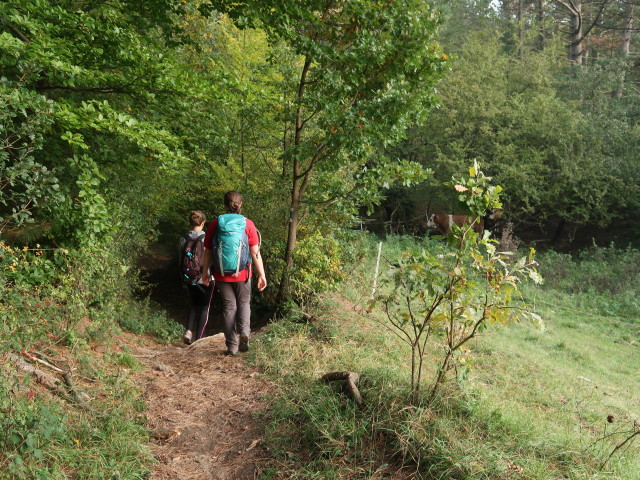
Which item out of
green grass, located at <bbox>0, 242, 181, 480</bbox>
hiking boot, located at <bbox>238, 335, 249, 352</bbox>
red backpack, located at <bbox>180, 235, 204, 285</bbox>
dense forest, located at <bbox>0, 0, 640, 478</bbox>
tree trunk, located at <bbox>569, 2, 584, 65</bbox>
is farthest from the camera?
tree trunk, located at <bbox>569, 2, 584, 65</bbox>

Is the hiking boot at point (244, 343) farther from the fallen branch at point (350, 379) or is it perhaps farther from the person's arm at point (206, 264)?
the fallen branch at point (350, 379)

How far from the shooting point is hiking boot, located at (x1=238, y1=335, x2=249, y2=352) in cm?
542

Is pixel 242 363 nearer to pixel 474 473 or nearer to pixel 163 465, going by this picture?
pixel 163 465

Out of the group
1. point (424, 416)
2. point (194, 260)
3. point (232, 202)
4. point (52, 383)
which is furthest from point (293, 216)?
point (424, 416)

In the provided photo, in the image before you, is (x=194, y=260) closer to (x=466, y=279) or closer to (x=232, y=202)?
(x=232, y=202)

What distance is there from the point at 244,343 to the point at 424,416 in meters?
2.68

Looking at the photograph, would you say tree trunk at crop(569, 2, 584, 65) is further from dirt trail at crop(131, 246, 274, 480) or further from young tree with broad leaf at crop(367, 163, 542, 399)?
dirt trail at crop(131, 246, 274, 480)

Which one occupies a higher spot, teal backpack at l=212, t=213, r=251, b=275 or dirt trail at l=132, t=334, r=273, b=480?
teal backpack at l=212, t=213, r=251, b=275

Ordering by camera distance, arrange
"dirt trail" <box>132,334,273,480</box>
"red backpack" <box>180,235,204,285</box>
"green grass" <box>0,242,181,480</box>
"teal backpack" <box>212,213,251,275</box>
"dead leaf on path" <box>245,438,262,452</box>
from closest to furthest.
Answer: "green grass" <box>0,242,181,480</box>
"dirt trail" <box>132,334,273,480</box>
"dead leaf on path" <box>245,438,262,452</box>
"teal backpack" <box>212,213,251,275</box>
"red backpack" <box>180,235,204,285</box>

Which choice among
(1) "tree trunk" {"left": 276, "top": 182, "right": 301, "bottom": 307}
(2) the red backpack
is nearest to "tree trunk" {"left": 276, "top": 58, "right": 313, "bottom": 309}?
(1) "tree trunk" {"left": 276, "top": 182, "right": 301, "bottom": 307}

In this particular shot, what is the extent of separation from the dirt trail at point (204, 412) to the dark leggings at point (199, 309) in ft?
2.71

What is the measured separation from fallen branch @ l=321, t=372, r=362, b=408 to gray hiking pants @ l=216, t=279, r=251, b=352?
1.54 m

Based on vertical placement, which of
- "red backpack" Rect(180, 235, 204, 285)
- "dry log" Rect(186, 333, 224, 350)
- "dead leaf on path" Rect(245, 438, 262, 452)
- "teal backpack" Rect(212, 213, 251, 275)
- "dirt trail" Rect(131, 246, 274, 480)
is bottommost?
"dry log" Rect(186, 333, 224, 350)

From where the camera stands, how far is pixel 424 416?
10.8ft
